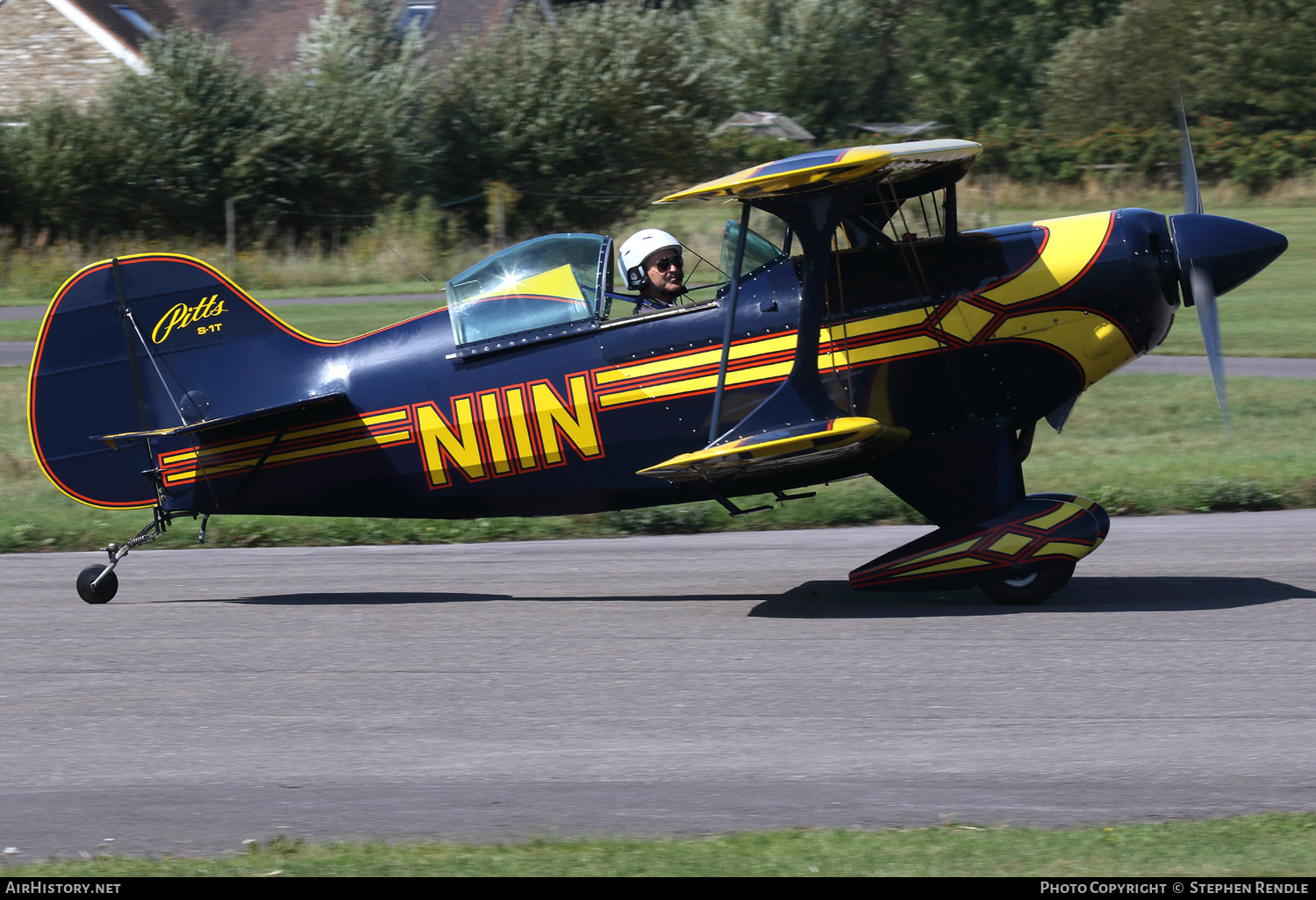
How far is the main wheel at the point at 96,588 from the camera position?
925 cm

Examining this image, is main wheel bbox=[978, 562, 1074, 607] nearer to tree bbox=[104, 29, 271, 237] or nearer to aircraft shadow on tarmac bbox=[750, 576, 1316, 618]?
aircraft shadow on tarmac bbox=[750, 576, 1316, 618]

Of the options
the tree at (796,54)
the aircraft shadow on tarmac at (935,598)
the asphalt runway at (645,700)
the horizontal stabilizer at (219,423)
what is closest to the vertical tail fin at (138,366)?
the horizontal stabilizer at (219,423)

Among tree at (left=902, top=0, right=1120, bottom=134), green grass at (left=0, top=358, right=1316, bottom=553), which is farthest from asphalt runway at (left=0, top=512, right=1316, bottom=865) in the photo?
tree at (left=902, top=0, right=1120, bottom=134)

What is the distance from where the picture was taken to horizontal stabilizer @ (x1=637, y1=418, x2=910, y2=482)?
7703mm

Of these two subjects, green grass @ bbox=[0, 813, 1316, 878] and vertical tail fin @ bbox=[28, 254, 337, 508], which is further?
vertical tail fin @ bbox=[28, 254, 337, 508]

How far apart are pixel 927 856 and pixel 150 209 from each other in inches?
1247

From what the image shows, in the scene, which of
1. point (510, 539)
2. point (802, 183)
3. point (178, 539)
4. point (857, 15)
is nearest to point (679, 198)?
point (802, 183)

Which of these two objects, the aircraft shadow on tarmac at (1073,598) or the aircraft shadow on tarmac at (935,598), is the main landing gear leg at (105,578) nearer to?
the aircraft shadow on tarmac at (935,598)

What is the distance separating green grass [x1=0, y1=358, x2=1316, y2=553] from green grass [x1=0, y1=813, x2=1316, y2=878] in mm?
6926

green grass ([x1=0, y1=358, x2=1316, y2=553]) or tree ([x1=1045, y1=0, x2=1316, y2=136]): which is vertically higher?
green grass ([x1=0, y1=358, x2=1316, y2=553])

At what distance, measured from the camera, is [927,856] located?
4.64 meters

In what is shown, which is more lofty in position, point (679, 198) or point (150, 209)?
point (679, 198)

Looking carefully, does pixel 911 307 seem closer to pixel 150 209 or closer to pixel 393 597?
pixel 393 597

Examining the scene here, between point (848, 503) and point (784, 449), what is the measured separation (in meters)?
4.50
